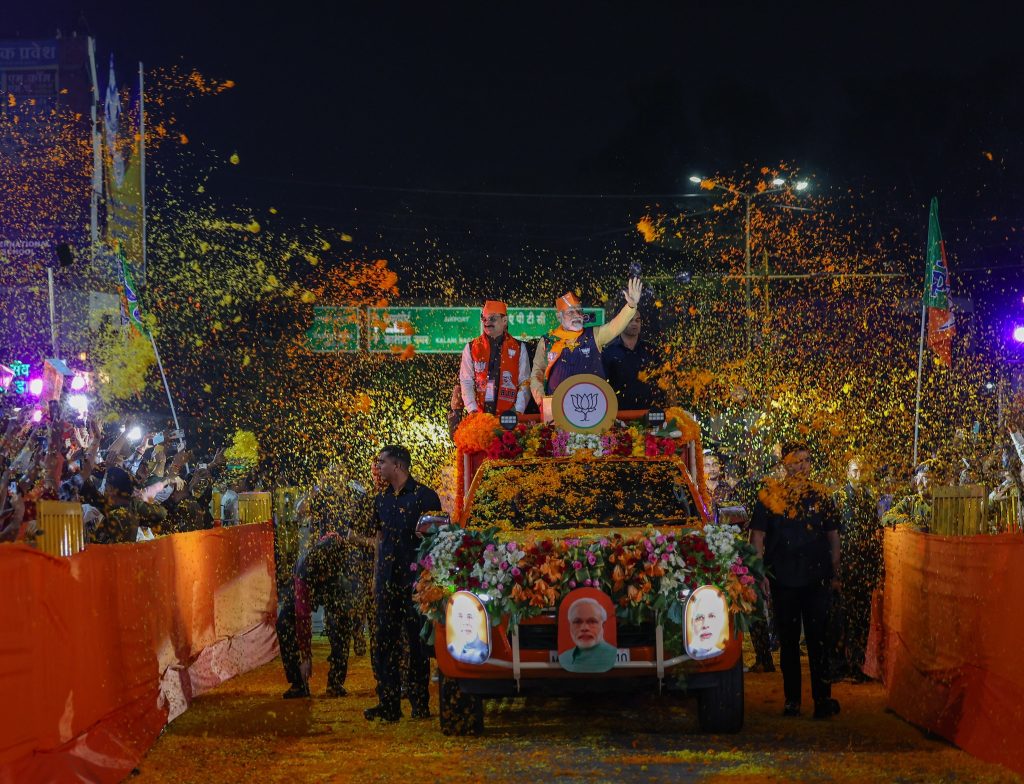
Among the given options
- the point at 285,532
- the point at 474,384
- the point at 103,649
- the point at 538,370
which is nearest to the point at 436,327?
the point at 285,532

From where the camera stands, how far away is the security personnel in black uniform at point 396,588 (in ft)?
36.2

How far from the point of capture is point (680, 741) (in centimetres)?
970

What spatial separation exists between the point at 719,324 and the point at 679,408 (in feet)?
112

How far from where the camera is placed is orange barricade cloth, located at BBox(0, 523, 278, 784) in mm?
7480

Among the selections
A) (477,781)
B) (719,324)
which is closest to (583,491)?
(477,781)

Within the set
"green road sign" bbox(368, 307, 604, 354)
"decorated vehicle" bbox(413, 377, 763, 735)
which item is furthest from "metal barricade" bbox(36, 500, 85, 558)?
"green road sign" bbox(368, 307, 604, 354)

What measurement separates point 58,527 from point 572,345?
6.22 m

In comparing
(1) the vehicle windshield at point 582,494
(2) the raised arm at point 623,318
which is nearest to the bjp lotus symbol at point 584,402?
(1) the vehicle windshield at point 582,494

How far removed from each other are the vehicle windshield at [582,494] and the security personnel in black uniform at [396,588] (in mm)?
614

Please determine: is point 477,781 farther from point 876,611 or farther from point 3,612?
point 876,611

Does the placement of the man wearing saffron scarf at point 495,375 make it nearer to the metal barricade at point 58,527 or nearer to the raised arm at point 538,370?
the raised arm at point 538,370

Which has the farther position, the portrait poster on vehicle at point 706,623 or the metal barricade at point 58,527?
the portrait poster on vehicle at point 706,623

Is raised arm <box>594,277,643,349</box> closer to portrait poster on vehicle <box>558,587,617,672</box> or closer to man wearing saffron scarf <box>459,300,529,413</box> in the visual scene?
man wearing saffron scarf <box>459,300,529,413</box>

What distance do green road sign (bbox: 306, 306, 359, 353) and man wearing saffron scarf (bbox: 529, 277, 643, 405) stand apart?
21563mm
